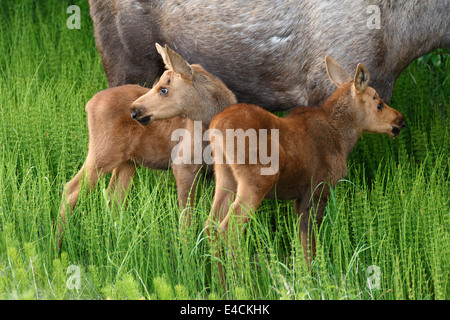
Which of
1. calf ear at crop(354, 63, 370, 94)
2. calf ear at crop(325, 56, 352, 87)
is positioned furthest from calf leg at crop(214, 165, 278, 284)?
calf ear at crop(325, 56, 352, 87)

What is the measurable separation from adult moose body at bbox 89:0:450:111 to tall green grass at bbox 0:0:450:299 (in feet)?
2.09

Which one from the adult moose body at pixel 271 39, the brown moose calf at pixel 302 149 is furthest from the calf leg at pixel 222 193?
the adult moose body at pixel 271 39

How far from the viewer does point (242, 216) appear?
13.3 feet

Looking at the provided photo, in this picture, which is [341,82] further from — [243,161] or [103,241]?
[103,241]

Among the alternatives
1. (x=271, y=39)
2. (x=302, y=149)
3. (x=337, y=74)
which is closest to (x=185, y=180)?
(x=302, y=149)

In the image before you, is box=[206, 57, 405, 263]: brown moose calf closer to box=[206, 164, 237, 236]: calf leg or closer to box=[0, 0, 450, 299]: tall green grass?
box=[206, 164, 237, 236]: calf leg

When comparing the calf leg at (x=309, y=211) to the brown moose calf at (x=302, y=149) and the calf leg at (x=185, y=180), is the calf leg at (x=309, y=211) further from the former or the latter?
the calf leg at (x=185, y=180)

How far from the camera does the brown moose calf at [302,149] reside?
4133mm

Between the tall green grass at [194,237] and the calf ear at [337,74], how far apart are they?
25.8 inches

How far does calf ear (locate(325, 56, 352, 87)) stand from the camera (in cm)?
480

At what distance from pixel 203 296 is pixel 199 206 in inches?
30.3

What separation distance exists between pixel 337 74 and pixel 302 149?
72 cm

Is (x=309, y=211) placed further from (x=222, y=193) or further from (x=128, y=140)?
(x=128, y=140)

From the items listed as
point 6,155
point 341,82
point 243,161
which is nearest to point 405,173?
point 341,82
